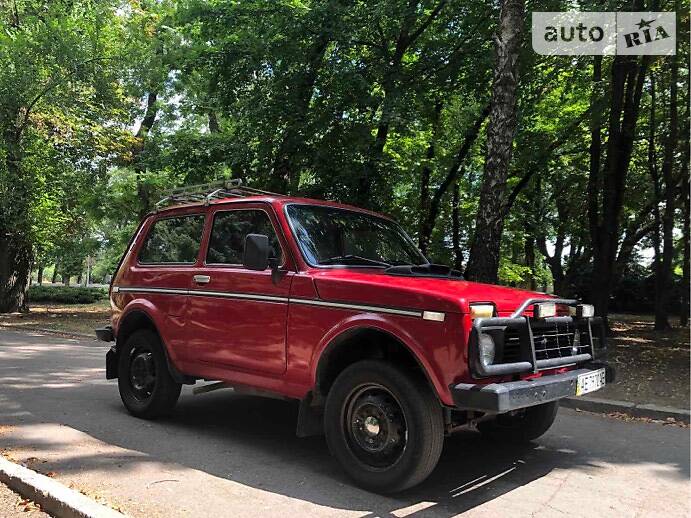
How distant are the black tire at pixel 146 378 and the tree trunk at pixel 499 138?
428cm

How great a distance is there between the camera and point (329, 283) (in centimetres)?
442

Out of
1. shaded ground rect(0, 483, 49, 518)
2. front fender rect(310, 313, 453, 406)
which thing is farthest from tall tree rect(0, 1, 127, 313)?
front fender rect(310, 313, 453, 406)

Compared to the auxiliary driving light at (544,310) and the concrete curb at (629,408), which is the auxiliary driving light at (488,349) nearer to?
the auxiliary driving light at (544,310)

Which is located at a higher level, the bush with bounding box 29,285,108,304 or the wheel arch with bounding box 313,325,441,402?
the wheel arch with bounding box 313,325,441,402

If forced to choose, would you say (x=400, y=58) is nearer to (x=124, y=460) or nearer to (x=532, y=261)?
(x=124, y=460)

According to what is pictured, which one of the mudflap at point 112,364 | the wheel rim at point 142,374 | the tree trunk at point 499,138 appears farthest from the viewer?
the tree trunk at point 499,138

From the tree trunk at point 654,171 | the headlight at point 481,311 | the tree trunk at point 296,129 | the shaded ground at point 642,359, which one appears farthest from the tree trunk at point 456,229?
the headlight at point 481,311

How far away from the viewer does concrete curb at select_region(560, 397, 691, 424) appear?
6.66 metres

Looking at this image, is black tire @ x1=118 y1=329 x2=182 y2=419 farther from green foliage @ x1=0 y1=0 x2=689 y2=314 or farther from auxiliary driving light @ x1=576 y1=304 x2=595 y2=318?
green foliage @ x1=0 y1=0 x2=689 y2=314

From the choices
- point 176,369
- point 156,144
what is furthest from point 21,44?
point 176,369

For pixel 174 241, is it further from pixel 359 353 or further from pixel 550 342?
pixel 550 342

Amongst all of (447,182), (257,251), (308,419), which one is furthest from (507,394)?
(447,182)

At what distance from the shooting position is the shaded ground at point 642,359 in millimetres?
7672

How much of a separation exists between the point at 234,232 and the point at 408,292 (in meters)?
2.13
